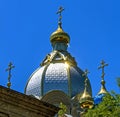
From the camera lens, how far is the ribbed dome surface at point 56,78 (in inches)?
1685

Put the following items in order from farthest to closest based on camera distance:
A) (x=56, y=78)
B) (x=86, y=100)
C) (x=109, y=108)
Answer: (x=56, y=78) < (x=86, y=100) < (x=109, y=108)

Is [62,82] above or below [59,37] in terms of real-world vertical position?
below

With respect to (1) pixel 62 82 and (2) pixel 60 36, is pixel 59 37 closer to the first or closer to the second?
(2) pixel 60 36

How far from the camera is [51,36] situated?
48656mm

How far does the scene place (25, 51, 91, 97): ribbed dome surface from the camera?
42791 mm

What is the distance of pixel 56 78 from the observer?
142ft

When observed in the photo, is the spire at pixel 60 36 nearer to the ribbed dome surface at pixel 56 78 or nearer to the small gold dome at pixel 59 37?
the small gold dome at pixel 59 37

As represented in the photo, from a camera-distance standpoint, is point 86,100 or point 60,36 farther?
point 60,36

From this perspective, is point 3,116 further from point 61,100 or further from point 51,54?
point 51,54

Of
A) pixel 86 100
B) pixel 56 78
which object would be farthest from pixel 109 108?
pixel 56 78

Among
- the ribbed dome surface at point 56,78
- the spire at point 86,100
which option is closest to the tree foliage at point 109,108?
the spire at point 86,100

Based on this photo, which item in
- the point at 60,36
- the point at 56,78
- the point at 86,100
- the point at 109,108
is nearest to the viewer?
the point at 109,108

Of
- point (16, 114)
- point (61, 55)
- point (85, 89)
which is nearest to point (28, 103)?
point (16, 114)

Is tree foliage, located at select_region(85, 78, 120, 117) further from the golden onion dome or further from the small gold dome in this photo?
the small gold dome
